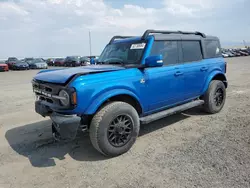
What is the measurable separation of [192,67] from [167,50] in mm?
785

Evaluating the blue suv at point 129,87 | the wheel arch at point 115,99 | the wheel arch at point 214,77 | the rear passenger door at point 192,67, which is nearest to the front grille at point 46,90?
the blue suv at point 129,87

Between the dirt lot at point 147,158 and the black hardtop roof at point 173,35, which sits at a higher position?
the black hardtop roof at point 173,35

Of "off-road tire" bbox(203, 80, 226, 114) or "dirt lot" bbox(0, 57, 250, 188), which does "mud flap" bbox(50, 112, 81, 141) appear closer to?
"dirt lot" bbox(0, 57, 250, 188)

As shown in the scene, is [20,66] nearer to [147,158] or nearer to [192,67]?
[192,67]

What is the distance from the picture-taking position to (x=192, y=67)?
482 cm

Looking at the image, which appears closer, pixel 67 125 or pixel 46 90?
pixel 67 125

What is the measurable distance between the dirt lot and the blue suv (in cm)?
41

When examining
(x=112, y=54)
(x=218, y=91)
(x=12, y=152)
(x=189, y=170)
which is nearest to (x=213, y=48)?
(x=218, y=91)

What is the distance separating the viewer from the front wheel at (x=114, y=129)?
3.35 m

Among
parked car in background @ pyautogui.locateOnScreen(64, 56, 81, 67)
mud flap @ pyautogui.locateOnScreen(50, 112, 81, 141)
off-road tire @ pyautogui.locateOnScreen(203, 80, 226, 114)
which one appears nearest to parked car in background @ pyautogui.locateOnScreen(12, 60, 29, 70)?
parked car in background @ pyautogui.locateOnScreen(64, 56, 81, 67)

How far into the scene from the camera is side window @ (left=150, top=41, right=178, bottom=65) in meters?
4.27

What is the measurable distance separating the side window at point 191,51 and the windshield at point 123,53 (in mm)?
1165

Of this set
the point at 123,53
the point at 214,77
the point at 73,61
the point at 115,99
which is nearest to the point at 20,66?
the point at 73,61

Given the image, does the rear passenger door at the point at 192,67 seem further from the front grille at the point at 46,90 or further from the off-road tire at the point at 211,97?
the front grille at the point at 46,90
